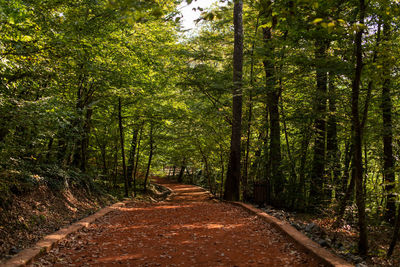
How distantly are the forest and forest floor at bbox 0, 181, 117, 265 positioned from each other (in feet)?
0.74

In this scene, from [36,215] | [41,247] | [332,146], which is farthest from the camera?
[332,146]

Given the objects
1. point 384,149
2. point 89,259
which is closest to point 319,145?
point 384,149

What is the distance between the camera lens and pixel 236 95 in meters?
9.09


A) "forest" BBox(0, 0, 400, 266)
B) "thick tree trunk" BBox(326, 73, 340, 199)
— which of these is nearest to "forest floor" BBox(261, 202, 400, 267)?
"forest" BBox(0, 0, 400, 266)

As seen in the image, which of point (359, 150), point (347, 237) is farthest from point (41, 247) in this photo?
point (347, 237)

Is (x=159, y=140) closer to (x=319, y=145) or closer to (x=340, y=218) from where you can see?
(x=319, y=145)

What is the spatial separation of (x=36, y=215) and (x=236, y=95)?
6.47 metres

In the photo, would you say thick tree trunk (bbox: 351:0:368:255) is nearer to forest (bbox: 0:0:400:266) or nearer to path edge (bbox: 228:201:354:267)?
forest (bbox: 0:0:400:266)

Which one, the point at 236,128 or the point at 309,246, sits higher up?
the point at 236,128

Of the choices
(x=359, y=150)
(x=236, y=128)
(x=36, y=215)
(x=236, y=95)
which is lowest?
(x=36, y=215)

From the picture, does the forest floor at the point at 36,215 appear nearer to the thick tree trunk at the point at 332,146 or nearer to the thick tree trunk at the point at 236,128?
the thick tree trunk at the point at 236,128

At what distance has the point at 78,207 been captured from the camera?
322 inches

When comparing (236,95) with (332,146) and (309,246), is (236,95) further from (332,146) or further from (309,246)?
(309,246)

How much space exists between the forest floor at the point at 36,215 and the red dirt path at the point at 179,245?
600 mm
